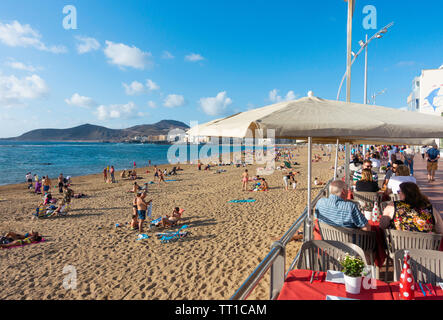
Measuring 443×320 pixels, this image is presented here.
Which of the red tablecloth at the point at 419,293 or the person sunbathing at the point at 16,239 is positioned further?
the person sunbathing at the point at 16,239

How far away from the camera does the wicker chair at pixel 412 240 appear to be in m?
2.69

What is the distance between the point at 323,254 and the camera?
2.56 m

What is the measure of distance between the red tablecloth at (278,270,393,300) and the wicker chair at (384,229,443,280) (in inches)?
41.1

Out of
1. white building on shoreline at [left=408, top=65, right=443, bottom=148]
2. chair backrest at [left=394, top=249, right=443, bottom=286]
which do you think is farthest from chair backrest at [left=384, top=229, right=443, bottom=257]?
white building on shoreline at [left=408, top=65, right=443, bottom=148]

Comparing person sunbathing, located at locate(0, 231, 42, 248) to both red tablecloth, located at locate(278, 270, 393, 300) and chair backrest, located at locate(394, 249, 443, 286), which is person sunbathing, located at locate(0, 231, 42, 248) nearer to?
red tablecloth, located at locate(278, 270, 393, 300)

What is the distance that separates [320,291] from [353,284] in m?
0.26

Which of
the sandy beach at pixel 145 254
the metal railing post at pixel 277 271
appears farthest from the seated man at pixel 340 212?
the sandy beach at pixel 145 254

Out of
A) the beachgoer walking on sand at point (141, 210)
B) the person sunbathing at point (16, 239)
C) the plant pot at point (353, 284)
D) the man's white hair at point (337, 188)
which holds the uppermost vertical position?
the man's white hair at point (337, 188)

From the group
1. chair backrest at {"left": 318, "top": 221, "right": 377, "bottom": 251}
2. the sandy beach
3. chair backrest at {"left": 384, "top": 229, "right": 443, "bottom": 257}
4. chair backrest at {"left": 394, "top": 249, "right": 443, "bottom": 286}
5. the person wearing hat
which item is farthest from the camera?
the person wearing hat

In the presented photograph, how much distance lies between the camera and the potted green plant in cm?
188

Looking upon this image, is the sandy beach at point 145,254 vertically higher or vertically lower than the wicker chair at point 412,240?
lower

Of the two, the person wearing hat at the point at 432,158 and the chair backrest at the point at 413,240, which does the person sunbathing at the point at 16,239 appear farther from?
the person wearing hat at the point at 432,158
